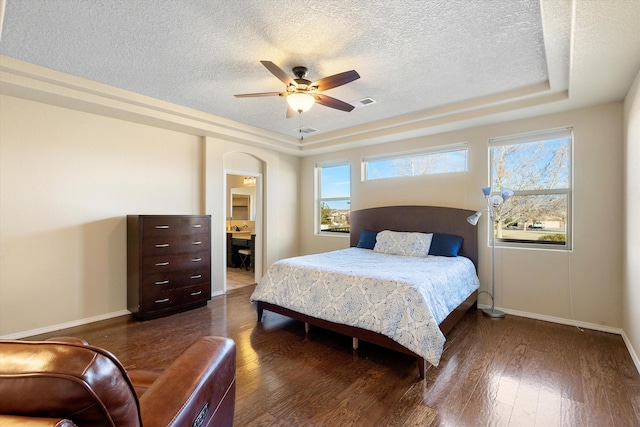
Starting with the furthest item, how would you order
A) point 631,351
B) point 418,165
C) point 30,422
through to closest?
point 418,165 → point 631,351 → point 30,422

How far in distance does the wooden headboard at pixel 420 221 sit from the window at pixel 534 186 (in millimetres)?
348

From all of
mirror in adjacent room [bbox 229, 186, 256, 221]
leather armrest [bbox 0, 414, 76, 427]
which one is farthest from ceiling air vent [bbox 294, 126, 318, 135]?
leather armrest [bbox 0, 414, 76, 427]

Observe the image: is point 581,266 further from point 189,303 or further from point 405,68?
point 189,303

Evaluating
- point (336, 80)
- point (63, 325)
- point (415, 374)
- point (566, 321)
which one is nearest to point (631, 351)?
point (566, 321)

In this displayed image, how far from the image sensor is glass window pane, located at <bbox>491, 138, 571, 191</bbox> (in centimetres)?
344

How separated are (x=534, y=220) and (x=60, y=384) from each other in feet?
14.4

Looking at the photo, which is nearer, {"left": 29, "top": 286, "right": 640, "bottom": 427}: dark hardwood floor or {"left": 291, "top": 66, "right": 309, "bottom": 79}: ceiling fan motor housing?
{"left": 29, "top": 286, "right": 640, "bottom": 427}: dark hardwood floor

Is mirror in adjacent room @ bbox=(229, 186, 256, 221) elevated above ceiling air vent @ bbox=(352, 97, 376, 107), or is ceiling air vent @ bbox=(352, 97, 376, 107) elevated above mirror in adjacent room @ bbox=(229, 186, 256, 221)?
ceiling air vent @ bbox=(352, 97, 376, 107)

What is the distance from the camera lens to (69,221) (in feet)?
10.8

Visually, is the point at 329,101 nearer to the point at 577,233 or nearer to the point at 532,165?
the point at 532,165

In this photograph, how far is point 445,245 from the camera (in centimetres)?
389

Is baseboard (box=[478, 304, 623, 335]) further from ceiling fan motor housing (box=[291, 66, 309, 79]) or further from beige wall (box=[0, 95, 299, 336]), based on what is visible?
beige wall (box=[0, 95, 299, 336])

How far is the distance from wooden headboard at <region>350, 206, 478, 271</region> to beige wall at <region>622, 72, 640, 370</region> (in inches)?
55.1

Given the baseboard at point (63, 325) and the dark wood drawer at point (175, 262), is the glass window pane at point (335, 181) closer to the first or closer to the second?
the dark wood drawer at point (175, 262)
